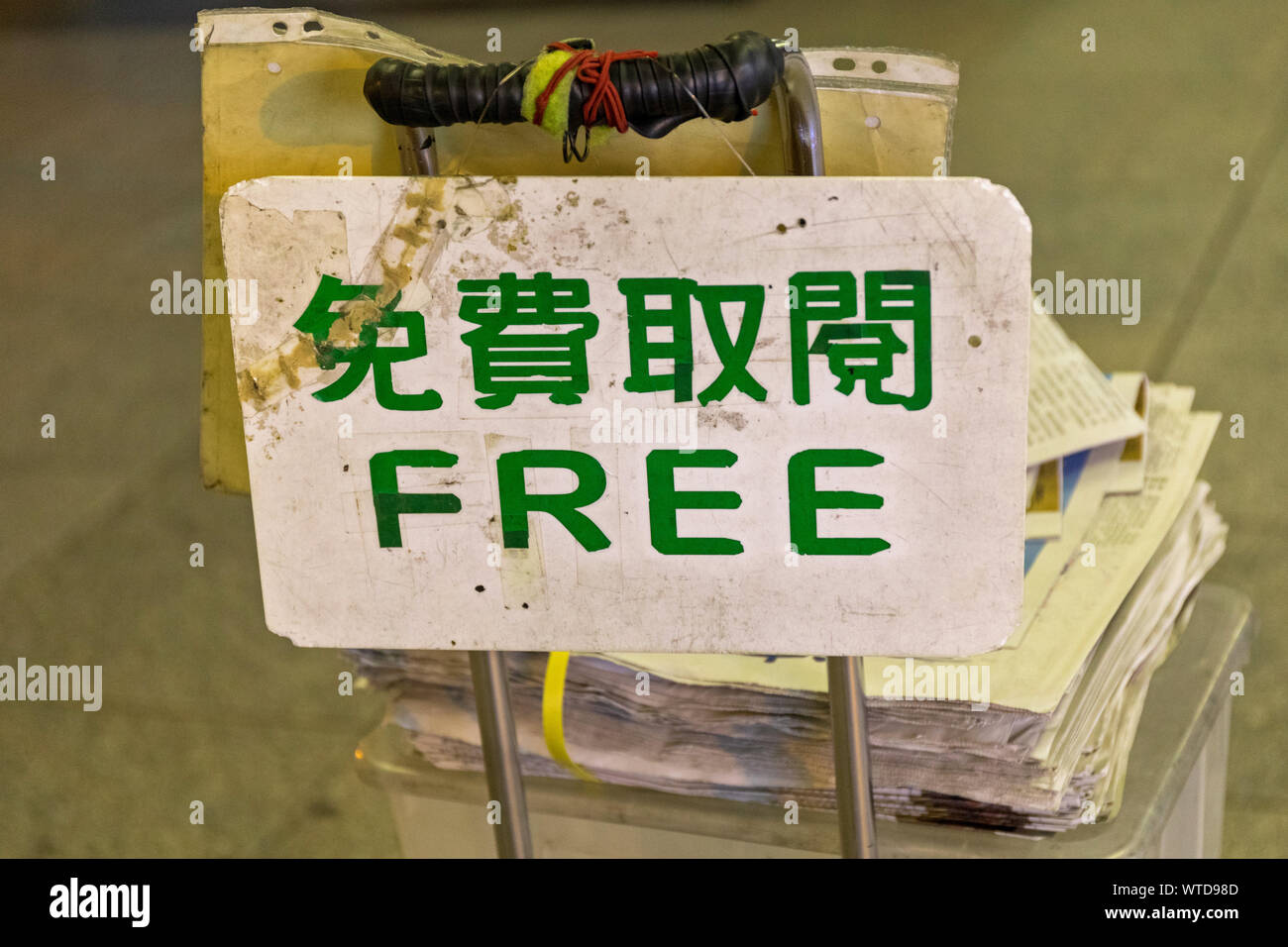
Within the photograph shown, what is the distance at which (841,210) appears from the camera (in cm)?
49

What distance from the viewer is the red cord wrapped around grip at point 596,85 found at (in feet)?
1.57

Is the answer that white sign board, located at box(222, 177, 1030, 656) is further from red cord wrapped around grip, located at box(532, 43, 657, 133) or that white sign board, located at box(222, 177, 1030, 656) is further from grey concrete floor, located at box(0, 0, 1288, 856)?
grey concrete floor, located at box(0, 0, 1288, 856)

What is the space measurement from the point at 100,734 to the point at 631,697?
1.00 meters

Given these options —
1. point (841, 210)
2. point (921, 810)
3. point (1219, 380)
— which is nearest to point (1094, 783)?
point (921, 810)

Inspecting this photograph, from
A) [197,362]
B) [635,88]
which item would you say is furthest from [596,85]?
[197,362]

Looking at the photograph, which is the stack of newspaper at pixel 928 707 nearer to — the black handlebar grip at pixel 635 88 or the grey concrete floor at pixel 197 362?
the black handlebar grip at pixel 635 88

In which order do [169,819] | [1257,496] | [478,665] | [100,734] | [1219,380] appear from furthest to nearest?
[1219,380], [1257,496], [100,734], [169,819], [478,665]

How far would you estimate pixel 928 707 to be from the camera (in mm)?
673

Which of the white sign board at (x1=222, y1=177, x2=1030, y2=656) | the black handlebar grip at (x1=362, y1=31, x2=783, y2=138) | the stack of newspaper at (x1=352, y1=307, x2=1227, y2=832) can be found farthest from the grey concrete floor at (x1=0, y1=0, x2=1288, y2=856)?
the black handlebar grip at (x1=362, y1=31, x2=783, y2=138)

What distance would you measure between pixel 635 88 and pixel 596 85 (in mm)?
15

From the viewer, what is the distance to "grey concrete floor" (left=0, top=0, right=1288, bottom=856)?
1370mm

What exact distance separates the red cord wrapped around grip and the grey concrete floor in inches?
39.0

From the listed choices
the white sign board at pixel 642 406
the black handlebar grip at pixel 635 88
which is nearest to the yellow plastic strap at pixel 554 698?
the white sign board at pixel 642 406

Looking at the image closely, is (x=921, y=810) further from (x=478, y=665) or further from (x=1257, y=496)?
(x=1257, y=496)
